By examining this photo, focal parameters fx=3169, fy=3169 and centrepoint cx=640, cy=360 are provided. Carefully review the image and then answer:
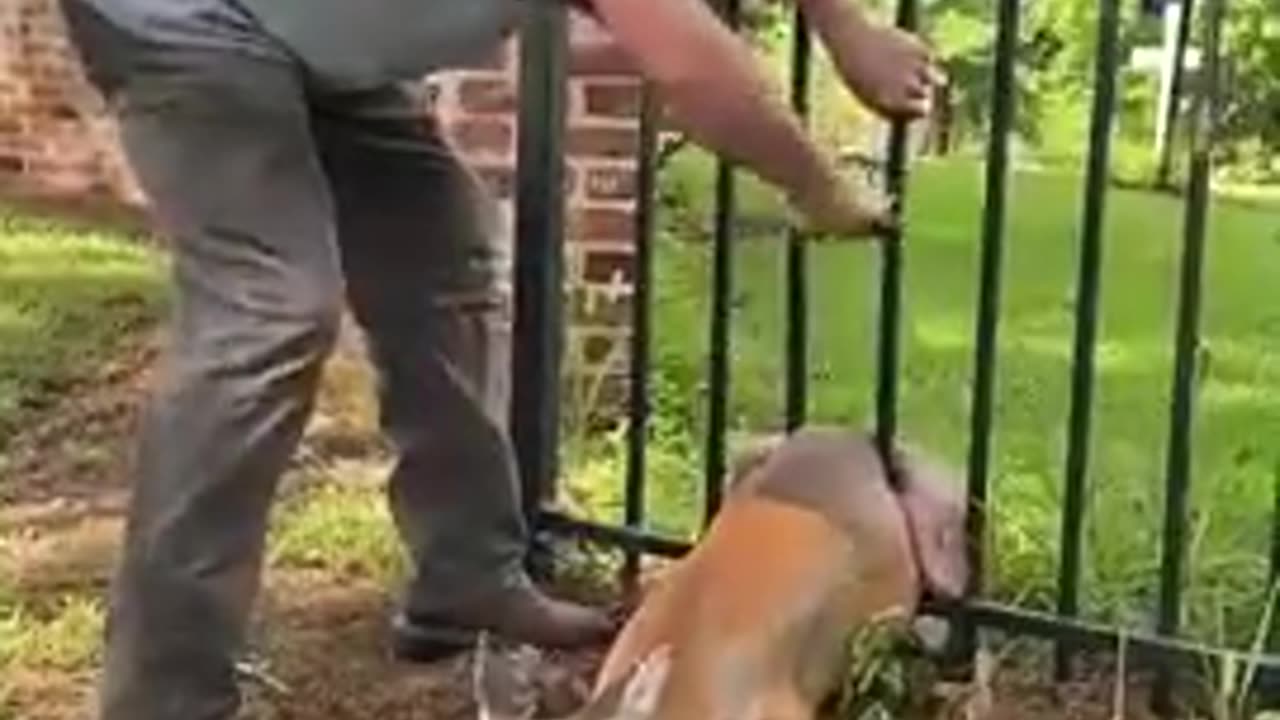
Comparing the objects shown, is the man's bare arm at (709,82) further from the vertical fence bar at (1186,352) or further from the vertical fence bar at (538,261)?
the vertical fence bar at (538,261)

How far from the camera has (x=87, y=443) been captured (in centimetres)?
570

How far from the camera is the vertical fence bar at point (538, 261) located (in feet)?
14.5

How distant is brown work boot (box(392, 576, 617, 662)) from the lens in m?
4.24

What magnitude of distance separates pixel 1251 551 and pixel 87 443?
2172mm

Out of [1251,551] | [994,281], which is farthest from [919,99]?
[1251,551]

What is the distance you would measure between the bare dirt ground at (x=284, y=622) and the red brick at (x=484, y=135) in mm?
564

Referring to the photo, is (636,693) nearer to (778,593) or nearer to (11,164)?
(778,593)

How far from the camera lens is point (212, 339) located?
11.9ft

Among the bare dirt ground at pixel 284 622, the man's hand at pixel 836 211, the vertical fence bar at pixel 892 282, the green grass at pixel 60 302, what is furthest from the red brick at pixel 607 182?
the man's hand at pixel 836 211

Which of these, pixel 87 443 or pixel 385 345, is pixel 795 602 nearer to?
pixel 385 345

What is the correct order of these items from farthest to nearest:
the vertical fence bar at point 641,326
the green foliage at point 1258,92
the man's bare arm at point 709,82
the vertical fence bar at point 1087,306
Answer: the green foliage at point 1258,92
the vertical fence bar at point 641,326
the vertical fence bar at point 1087,306
the man's bare arm at point 709,82

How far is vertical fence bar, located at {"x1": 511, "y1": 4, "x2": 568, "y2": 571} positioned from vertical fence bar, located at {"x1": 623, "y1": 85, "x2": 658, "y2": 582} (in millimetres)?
118

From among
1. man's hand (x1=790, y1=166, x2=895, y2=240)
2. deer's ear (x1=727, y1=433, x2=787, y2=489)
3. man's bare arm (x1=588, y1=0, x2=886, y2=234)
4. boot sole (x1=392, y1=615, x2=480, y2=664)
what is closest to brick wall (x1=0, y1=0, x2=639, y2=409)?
boot sole (x1=392, y1=615, x2=480, y2=664)

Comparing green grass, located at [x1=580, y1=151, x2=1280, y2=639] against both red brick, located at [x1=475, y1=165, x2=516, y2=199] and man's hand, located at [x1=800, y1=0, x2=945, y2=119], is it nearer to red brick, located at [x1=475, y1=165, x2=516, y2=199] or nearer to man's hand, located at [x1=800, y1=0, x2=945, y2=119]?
red brick, located at [x1=475, y1=165, x2=516, y2=199]
